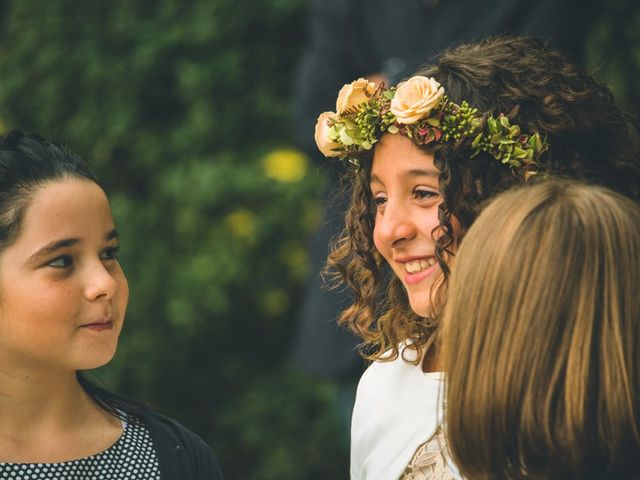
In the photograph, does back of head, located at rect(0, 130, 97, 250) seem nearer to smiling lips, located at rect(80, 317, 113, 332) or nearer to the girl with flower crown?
smiling lips, located at rect(80, 317, 113, 332)

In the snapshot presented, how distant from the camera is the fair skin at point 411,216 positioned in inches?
115

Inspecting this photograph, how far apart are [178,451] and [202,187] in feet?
7.85

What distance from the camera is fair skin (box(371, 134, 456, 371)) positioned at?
2926 mm

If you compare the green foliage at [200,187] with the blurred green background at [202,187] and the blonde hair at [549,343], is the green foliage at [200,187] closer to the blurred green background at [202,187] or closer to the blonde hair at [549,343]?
the blurred green background at [202,187]

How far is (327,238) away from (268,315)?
1193 mm

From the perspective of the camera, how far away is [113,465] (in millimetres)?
2924

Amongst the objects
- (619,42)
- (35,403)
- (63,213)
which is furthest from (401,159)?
(619,42)

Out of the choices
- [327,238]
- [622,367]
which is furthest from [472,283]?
[327,238]

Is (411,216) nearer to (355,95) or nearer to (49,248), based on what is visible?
(355,95)

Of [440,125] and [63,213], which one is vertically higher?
[440,125]

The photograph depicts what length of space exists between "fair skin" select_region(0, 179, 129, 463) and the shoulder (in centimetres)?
17

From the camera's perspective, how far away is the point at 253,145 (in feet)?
18.6

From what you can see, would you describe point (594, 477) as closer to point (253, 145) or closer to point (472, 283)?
point (472, 283)

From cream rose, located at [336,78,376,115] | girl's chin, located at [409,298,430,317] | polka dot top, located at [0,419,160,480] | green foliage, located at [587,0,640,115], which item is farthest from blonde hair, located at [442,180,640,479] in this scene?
green foliage, located at [587,0,640,115]
